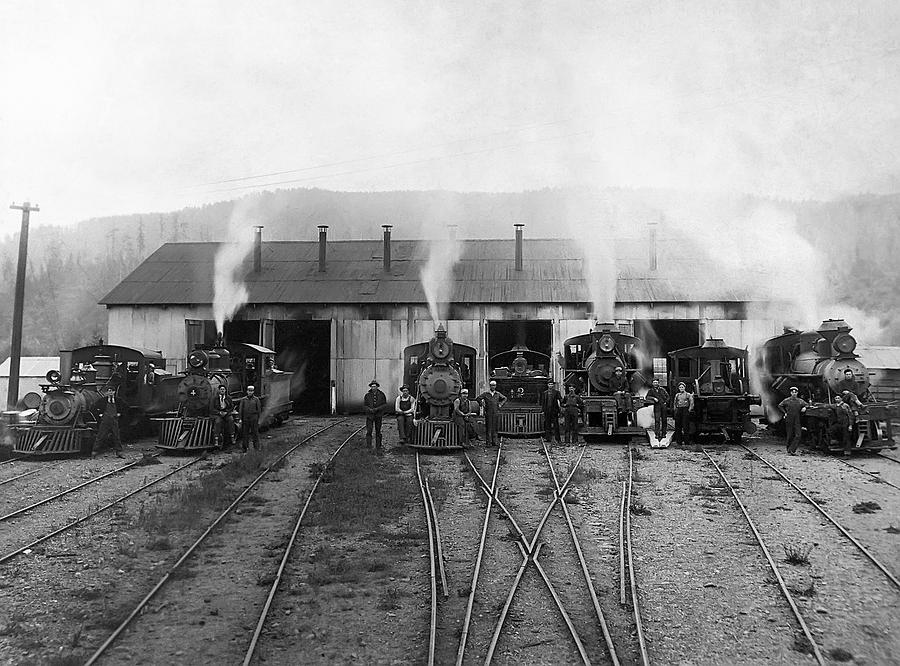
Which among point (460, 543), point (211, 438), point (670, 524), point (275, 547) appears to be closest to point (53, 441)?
point (211, 438)

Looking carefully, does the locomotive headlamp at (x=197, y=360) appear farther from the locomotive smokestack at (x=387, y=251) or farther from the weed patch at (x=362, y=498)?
the locomotive smokestack at (x=387, y=251)

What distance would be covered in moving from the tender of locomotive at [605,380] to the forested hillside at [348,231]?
5536 millimetres

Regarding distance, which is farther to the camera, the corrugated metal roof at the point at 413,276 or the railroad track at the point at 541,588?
the corrugated metal roof at the point at 413,276

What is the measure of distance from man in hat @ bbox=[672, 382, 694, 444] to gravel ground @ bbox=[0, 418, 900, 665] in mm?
4347

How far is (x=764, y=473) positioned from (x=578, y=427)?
5.73 m

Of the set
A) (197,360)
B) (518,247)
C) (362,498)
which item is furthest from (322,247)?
(362,498)

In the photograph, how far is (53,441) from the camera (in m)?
16.8

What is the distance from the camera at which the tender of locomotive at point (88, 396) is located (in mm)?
16859

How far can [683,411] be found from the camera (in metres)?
18.7

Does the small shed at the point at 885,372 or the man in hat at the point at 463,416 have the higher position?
the small shed at the point at 885,372

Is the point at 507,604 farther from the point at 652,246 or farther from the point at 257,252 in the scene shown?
the point at 257,252

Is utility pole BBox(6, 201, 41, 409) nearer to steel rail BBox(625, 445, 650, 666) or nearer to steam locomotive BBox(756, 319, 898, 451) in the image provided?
steel rail BBox(625, 445, 650, 666)

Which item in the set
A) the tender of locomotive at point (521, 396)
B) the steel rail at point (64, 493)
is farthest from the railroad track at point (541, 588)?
the tender of locomotive at point (521, 396)

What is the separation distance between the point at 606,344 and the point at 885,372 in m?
14.4
